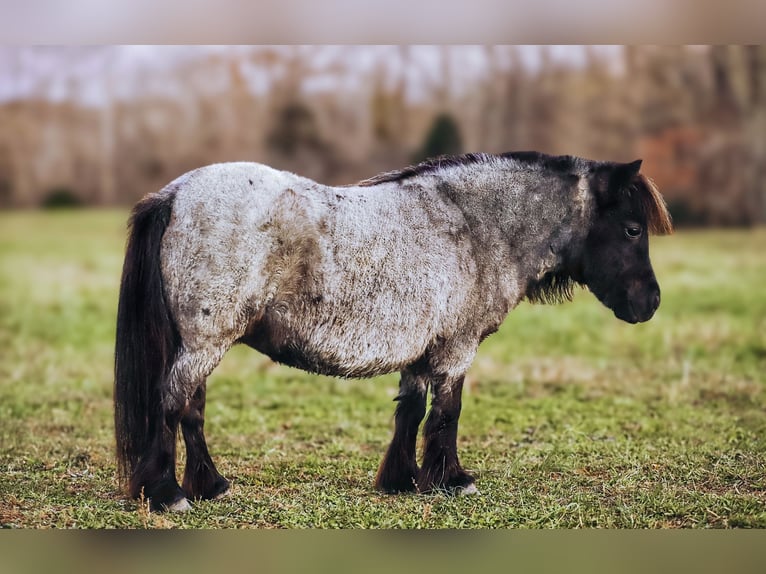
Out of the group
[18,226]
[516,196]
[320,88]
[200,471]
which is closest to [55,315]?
[18,226]

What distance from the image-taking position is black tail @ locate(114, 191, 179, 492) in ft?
17.6

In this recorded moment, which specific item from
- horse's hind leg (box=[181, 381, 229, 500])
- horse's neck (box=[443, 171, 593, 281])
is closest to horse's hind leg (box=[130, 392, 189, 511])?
horse's hind leg (box=[181, 381, 229, 500])

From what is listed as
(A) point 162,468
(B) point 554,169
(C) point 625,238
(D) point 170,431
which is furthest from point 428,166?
(A) point 162,468

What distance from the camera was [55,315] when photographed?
40.2 feet

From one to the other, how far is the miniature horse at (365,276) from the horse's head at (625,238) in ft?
0.03

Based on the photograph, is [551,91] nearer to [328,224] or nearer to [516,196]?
[516,196]

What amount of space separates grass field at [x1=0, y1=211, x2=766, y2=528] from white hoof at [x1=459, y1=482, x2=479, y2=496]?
0.45 feet

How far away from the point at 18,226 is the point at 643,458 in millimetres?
13922

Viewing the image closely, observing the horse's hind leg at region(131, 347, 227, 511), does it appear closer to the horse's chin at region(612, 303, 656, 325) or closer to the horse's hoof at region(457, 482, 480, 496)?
the horse's hoof at region(457, 482, 480, 496)

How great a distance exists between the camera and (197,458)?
5.62m

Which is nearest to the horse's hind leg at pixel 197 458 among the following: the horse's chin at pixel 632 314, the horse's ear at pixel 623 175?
the horse's chin at pixel 632 314

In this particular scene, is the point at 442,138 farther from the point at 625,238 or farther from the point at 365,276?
the point at 365,276

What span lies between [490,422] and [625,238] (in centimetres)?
273

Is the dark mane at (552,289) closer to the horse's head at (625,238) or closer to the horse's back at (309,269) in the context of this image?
the horse's head at (625,238)
